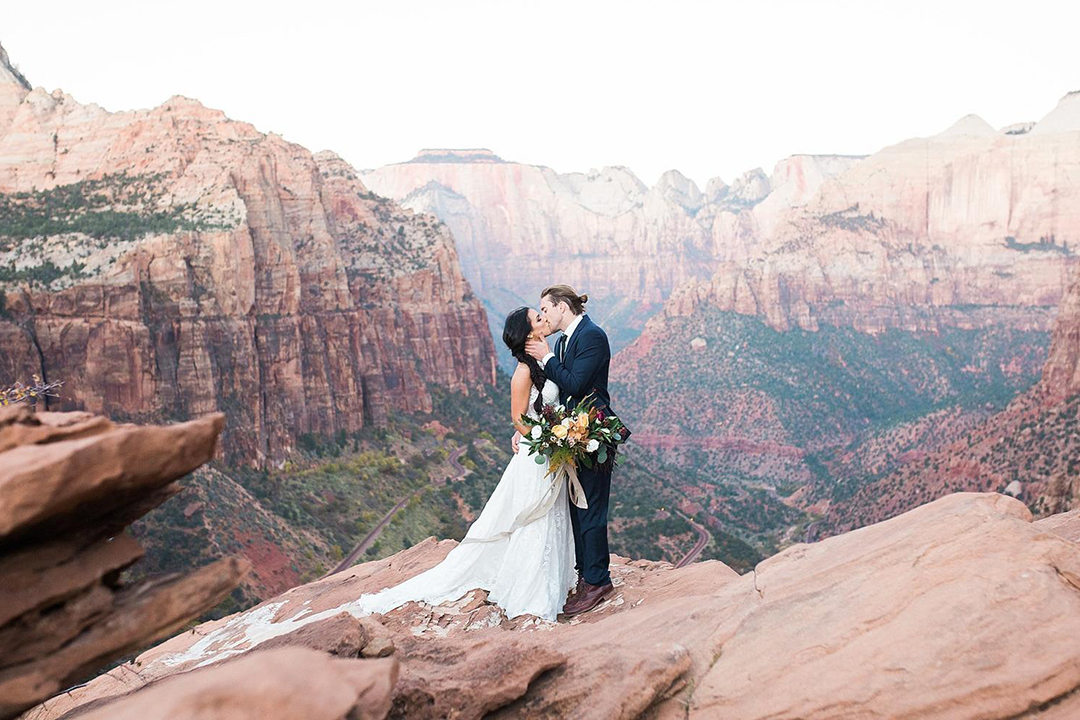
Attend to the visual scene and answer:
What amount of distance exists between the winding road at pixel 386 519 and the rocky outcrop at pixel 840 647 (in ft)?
78.1

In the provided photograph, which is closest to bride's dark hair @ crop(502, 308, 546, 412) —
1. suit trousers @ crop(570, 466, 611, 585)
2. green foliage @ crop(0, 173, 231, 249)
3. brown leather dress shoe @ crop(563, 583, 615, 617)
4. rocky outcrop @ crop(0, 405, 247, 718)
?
suit trousers @ crop(570, 466, 611, 585)

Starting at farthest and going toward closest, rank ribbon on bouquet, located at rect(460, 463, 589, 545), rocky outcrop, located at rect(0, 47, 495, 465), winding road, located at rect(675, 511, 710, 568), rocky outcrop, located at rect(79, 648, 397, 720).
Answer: winding road, located at rect(675, 511, 710, 568) < rocky outcrop, located at rect(0, 47, 495, 465) < ribbon on bouquet, located at rect(460, 463, 589, 545) < rocky outcrop, located at rect(79, 648, 397, 720)

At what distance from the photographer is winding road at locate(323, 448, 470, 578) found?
37125 mm

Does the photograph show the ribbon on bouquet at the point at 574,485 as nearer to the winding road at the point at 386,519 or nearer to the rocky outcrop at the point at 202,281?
the winding road at the point at 386,519

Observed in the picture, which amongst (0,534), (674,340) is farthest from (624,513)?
(674,340)

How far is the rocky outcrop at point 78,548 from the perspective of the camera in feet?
13.1

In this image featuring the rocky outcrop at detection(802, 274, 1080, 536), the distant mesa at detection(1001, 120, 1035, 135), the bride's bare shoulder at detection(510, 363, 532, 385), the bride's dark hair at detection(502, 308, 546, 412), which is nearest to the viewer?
the bride's dark hair at detection(502, 308, 546, 412)

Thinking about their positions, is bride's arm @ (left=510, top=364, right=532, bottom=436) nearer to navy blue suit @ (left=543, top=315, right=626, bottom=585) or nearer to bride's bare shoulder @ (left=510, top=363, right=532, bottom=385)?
bride's bare shoulder @ (left=510, top=363, right=532, bottom=385)

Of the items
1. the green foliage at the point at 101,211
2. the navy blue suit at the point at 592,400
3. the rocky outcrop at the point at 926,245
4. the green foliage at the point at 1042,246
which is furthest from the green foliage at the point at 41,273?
the green foliage at the point at 1042,246

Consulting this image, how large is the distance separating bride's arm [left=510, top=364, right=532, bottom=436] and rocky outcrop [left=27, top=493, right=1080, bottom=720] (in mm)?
2162

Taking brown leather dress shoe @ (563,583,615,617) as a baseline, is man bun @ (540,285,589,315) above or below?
above

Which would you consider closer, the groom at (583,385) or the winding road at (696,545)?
the groom at (583,385)

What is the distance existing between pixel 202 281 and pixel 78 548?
40.8 metres

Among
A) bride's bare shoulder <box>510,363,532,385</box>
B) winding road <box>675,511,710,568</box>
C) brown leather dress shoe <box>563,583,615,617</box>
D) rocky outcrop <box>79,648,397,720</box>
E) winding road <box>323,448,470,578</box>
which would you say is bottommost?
winding road <box>675,511,710,568</box>
